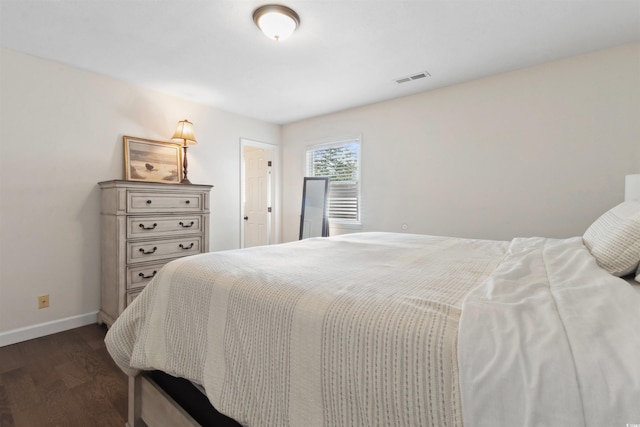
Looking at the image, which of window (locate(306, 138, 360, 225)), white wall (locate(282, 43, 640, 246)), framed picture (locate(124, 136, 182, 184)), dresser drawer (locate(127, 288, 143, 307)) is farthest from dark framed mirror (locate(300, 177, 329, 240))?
dresser drawer (locate(127, 288, 143, 307))

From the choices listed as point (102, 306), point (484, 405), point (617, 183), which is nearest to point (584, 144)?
point (617, 183)

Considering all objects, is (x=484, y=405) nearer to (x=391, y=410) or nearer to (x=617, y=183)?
(x=391, y=410)

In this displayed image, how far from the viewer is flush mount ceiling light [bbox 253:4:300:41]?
6.32 ft

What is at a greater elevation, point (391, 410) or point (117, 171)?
point (117, 171)

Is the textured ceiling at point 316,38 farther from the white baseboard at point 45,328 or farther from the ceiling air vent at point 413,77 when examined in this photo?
the white baseboard at point 45,328

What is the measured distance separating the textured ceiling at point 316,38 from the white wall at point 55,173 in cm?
21

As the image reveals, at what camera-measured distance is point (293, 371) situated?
815 mm

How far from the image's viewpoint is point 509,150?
288 cm

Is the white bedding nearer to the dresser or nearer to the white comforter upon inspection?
the white comforter

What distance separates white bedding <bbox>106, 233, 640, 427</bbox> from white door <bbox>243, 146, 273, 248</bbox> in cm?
348

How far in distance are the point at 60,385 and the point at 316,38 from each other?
299 cm

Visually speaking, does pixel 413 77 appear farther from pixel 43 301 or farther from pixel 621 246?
pixel 43 301

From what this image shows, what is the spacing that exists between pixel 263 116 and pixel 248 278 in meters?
3.73

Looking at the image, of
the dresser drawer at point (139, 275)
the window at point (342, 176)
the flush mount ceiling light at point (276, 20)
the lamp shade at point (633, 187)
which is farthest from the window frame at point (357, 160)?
the lamp shade at point (633, 187)
